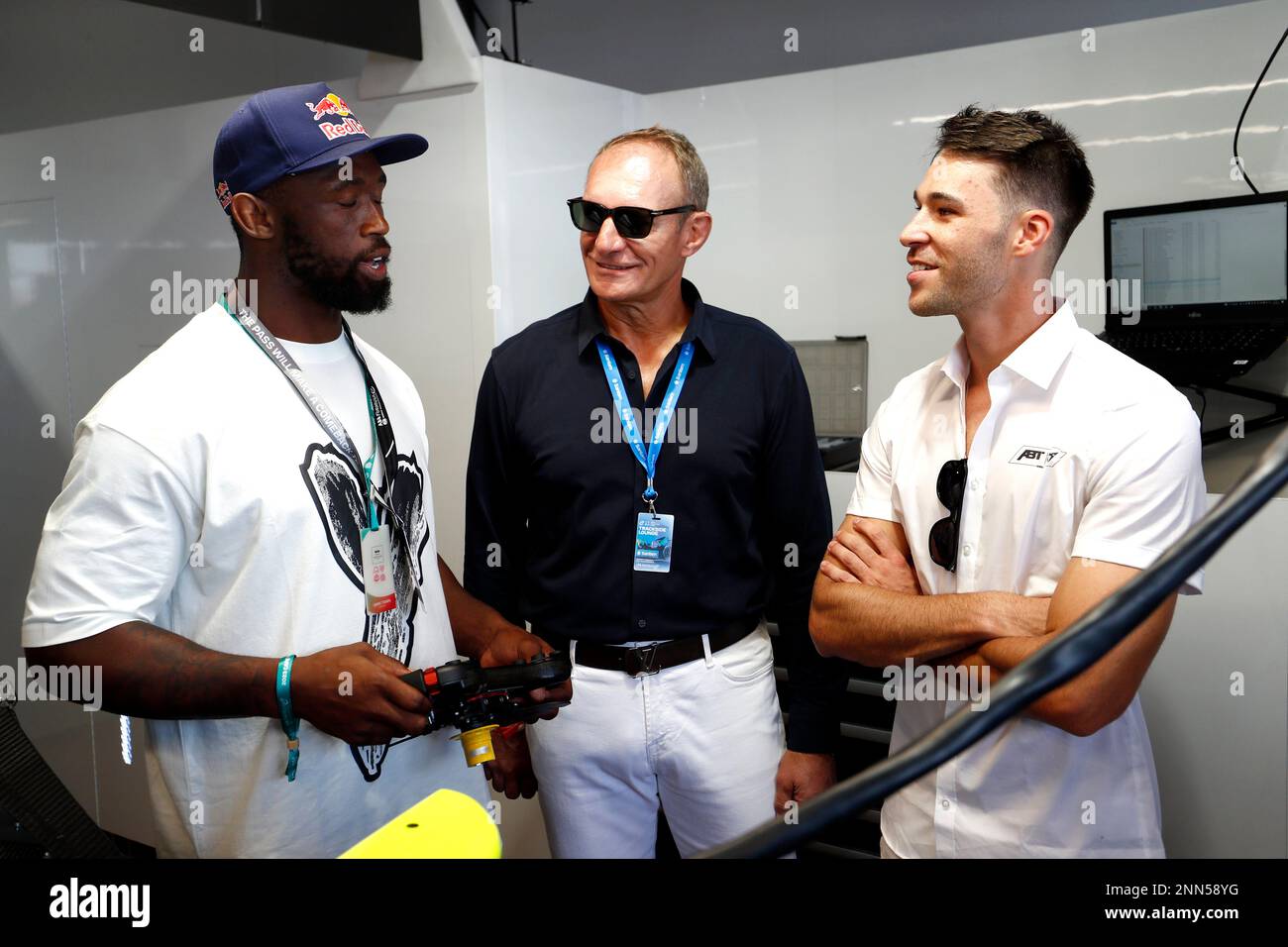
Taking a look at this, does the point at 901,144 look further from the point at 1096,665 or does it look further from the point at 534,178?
the point at 1096,665

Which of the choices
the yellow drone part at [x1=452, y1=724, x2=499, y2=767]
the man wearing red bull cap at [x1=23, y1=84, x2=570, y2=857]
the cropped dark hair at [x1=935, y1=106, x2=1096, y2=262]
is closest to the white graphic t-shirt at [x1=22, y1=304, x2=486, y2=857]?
the man wearing red bull cap at [x1=23, y1=84, x2=570, y2=857]

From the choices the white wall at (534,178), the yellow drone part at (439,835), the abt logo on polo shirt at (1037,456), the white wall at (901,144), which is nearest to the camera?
the yellow drone part at (439,835)

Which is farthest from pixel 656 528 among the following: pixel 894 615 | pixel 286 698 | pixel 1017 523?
pixel 286 698

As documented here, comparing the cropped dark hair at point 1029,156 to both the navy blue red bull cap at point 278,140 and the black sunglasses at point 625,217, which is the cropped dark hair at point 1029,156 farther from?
the navy blue red bull cap at point 278,140

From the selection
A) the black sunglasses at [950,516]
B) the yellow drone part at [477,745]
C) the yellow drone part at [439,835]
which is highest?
the black sunglasses at [950,516]

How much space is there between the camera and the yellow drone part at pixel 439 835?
0.63 metres

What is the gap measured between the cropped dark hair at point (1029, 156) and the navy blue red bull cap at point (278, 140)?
99cm

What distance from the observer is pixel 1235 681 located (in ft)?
7.60

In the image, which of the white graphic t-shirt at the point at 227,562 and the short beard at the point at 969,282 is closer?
the white graphic t-shirt at the point at 227,562

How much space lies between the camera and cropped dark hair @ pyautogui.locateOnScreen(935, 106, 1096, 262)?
5.23ft

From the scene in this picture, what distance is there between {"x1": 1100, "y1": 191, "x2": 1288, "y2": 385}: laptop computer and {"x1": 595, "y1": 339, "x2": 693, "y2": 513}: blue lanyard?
146 centimetres

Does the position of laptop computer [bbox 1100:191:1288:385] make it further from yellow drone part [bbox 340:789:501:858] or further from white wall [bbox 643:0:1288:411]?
yellow drone part [bbox 340:789:501:858]

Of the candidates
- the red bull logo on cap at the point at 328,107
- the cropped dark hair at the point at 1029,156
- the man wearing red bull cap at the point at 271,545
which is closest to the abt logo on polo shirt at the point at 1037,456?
the cropped dark hair at the point at 1029,156
